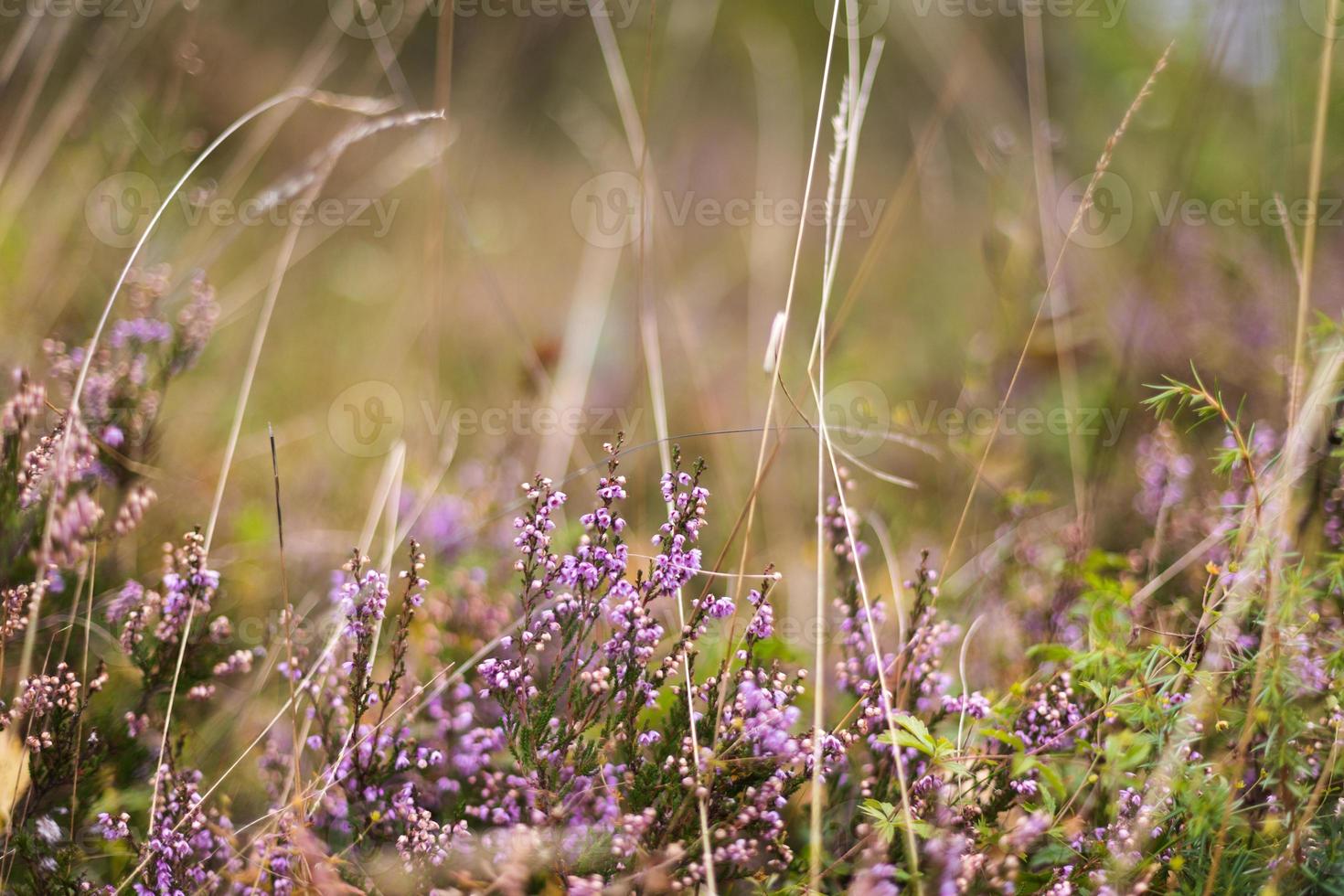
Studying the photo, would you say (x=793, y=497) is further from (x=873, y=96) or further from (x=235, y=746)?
(x=873, y=96)

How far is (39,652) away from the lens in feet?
5.13

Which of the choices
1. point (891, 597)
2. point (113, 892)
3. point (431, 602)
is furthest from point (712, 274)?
point (113, 892)

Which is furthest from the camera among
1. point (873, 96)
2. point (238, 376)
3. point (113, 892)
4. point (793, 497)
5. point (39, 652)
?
point (873, 96)

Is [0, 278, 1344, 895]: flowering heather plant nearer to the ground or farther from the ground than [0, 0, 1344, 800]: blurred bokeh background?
nearer to the ground

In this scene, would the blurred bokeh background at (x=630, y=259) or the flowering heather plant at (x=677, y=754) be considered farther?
the blurred bokeh background at (x=630, y=259)

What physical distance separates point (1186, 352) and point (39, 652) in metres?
3.34

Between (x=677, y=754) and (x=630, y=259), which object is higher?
(x=630, y=259)

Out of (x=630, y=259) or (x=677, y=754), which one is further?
(x=630, y=259)

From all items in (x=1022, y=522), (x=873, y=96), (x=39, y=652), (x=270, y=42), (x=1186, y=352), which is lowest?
(x=39, y=652)

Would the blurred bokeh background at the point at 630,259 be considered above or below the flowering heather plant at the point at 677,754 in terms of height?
above

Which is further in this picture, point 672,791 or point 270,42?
point 270,42

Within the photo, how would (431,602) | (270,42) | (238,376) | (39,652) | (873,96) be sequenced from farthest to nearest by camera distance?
(873,96) → (270,42) → (238,376) → (431,602) → (39,652)

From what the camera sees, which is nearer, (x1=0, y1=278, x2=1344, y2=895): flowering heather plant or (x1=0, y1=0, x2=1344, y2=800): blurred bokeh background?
(x1=0, y1=278, x2=1344, y2=895): flowering heather plant

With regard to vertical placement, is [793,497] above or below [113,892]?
above
